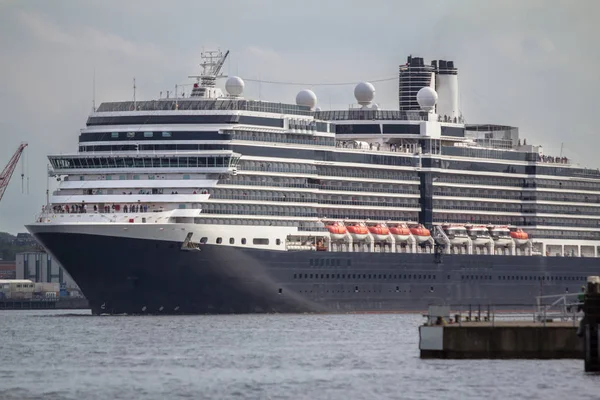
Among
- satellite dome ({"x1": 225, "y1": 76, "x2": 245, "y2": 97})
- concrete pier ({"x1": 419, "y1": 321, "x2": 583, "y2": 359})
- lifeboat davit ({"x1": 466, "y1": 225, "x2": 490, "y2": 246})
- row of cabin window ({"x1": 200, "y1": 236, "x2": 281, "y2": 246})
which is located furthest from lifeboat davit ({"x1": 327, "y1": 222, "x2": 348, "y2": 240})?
concrete pier ({"x1": 419, "y1": 321, "x2": 583, "y2": 359})

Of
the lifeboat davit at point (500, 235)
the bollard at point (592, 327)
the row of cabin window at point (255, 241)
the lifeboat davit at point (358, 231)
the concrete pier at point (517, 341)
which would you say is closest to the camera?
the bollard at point (592, 327)

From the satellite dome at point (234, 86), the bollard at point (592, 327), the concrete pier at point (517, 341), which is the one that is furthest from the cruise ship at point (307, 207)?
the bollard at point (592, 327)

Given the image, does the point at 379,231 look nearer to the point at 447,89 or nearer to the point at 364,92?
the point at 364,92

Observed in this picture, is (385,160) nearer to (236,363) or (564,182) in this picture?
(564,182)

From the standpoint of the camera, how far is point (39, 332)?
340 ft

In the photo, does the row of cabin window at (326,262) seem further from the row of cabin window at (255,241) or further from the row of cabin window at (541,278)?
the row of cabin window at (541,278)

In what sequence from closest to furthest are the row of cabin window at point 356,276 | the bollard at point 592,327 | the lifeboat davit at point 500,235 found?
1. the bollard at point 592,327
2. the row of cabin window at point 356,276
3. the lifeboat davit at point 500,235

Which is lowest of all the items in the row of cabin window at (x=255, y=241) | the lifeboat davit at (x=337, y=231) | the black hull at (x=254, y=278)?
Answer: the black hull at (x=254, y=278)

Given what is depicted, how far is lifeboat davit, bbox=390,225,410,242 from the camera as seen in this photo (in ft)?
428

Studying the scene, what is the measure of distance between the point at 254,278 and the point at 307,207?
9.49 meters

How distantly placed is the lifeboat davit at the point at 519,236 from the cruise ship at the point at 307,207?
0.16m

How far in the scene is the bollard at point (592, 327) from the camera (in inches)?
2611

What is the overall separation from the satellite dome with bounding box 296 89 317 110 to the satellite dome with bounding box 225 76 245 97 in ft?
28.0

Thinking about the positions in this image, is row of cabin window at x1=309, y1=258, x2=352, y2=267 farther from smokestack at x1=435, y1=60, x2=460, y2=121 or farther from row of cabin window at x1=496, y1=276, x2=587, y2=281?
smokestack at x1=435, y1=60, x2=460, y2=121
